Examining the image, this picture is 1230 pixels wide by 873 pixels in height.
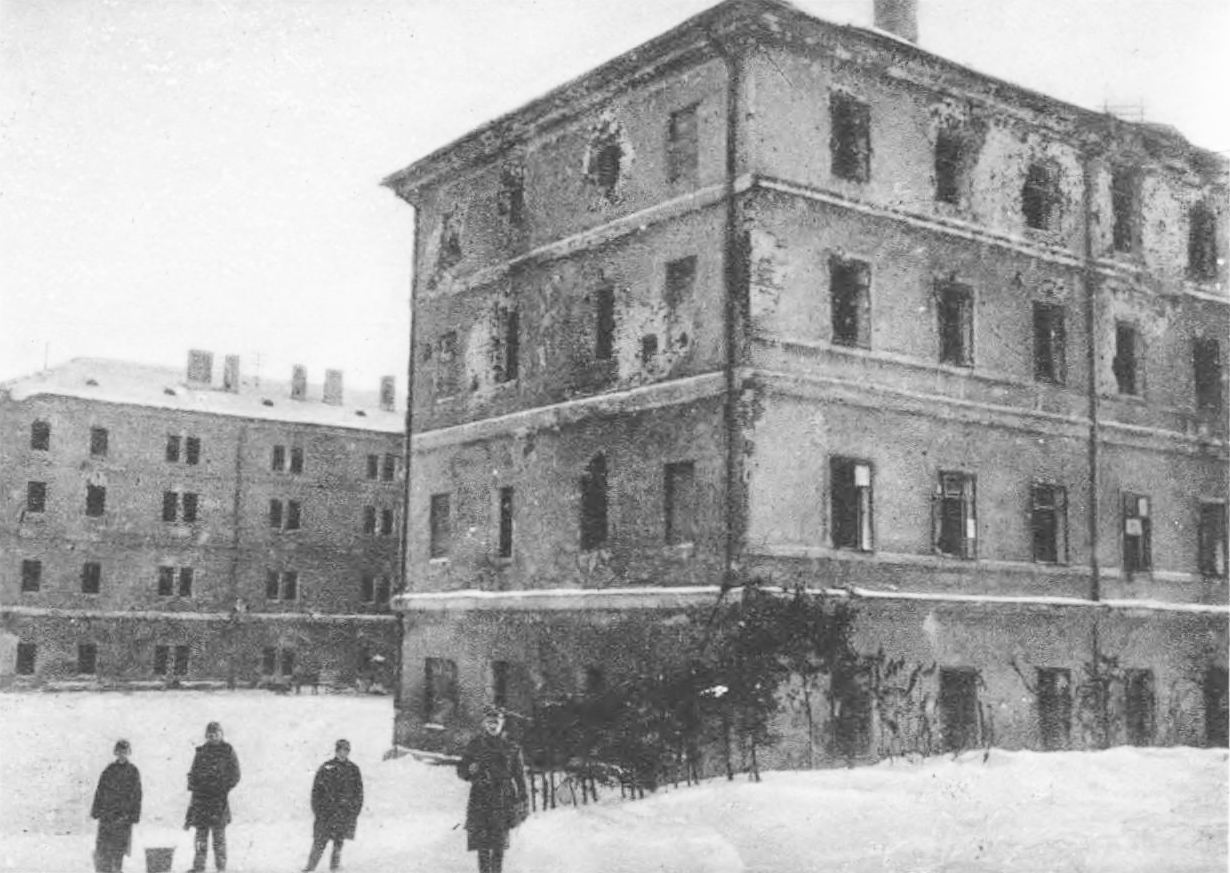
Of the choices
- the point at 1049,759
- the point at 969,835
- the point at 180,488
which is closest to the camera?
the point at 969,835

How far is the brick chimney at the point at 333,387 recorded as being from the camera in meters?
53.8

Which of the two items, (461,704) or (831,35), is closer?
(831,35)

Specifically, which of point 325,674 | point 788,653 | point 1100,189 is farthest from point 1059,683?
point 325,674

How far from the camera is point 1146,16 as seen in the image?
47.4 ft

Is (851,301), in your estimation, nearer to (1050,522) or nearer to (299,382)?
(1050,522)

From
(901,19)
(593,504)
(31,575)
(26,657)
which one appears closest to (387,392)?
(31,575)

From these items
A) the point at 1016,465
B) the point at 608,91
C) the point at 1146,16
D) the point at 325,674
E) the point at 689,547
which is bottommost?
the point at 325,674

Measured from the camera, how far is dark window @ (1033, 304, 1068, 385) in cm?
2284

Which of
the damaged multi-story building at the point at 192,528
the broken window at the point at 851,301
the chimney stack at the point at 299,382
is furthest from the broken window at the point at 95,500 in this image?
the broken window at the point at 851,301

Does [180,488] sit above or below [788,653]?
above

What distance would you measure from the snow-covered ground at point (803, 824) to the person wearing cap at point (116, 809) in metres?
0.86

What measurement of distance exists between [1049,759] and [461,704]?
439 inches

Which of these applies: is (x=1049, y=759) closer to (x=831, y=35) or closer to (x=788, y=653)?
(x=788, y=653)

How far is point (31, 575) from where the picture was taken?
44.4 m
